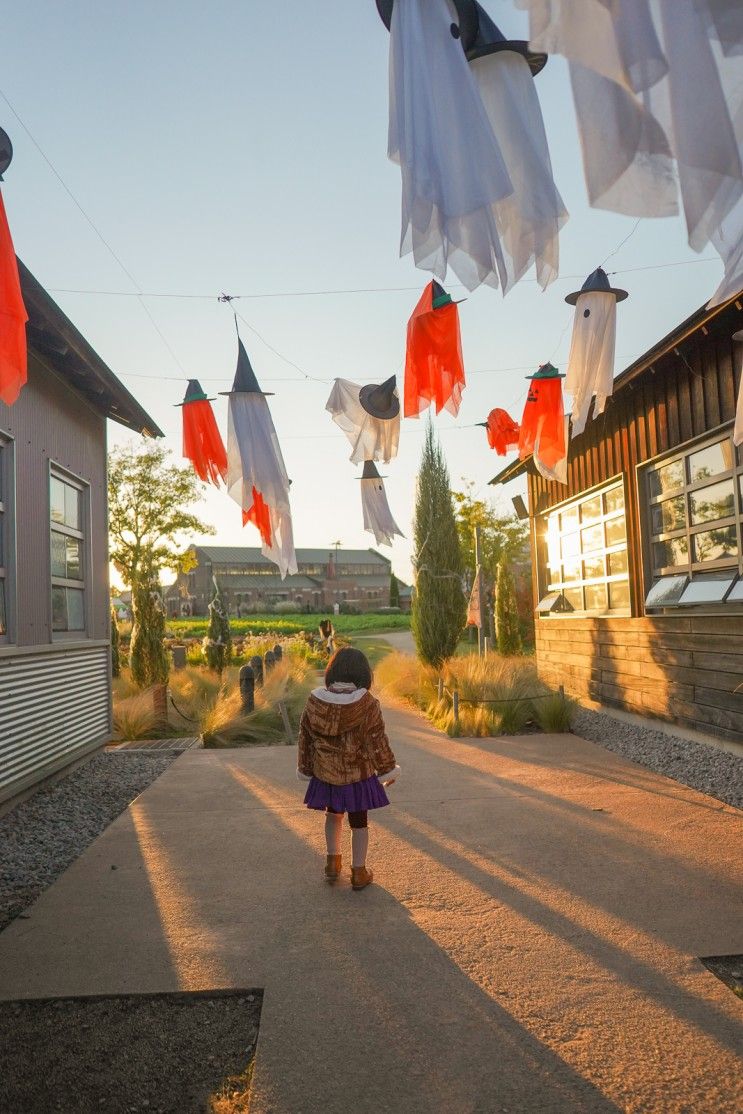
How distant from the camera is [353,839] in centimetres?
459

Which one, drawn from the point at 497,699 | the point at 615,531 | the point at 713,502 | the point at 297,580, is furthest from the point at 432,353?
the point at 297,580

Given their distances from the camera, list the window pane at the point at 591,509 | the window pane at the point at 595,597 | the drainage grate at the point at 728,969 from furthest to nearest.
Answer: the window pane at the point at 591,509 → the window pane at the point at 595,597 → the drainage grate at the point at 728,969

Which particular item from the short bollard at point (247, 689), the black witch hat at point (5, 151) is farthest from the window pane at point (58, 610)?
the black witch hat at point (5, 151)

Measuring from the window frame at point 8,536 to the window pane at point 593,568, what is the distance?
7463 mm

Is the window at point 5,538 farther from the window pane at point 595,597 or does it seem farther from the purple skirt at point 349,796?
the window pane at point 595,597

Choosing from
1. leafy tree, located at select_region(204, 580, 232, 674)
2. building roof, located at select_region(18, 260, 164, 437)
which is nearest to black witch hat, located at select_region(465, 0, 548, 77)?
building roof, located at select_region(18, 260, 164, 437)

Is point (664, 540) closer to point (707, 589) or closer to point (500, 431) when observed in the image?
point (707, 589)

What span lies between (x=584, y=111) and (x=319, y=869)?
4135 mm

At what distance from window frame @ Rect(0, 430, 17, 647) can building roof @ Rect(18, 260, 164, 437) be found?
105 cm

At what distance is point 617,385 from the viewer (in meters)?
9.29

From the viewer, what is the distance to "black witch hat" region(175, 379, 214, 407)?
8867 mm

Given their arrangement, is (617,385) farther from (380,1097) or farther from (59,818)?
(380,1097)

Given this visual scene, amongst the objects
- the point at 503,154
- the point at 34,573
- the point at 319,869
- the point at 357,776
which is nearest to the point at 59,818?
the point at 34,573

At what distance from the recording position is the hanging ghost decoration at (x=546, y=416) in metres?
9.03
